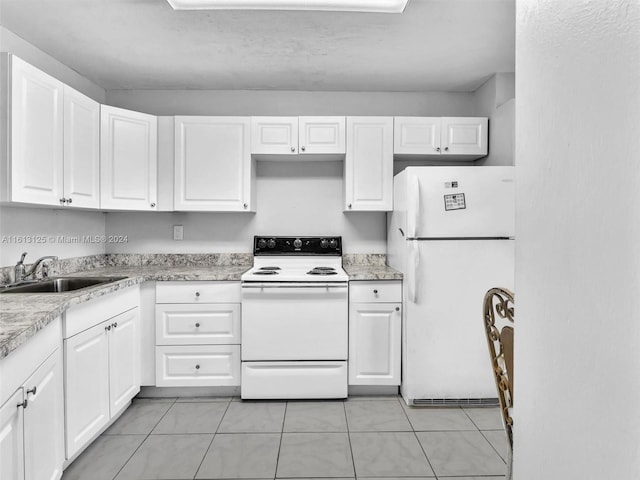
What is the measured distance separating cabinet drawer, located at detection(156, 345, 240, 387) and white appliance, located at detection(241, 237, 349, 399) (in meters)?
0.10

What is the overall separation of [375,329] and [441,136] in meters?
1.58

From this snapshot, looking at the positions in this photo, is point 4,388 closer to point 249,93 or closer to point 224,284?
point 224,284

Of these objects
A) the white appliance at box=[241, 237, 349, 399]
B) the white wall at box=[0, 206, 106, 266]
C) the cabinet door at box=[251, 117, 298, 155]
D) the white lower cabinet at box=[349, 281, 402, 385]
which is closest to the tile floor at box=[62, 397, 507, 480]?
the white appliance at box=[241, 237, 349, 399]

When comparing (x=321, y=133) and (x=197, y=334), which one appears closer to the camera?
(x=197, y=334)

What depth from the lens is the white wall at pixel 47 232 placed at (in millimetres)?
2225

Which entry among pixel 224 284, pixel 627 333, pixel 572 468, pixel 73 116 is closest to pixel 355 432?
pixel 224 284

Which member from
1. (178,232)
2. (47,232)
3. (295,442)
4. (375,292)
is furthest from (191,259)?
(295,442)

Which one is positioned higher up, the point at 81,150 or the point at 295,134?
the point at 295,134

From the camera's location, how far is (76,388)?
73.5 inches

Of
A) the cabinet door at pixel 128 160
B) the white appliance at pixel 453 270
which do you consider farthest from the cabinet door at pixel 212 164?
the white appliance at pixel 453 270

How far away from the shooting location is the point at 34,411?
1329 millimetres

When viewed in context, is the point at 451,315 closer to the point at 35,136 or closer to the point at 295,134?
the point at 295,134

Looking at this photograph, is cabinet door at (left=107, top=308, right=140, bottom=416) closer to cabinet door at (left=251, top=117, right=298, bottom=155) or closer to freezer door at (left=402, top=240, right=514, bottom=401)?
cabinet door at (left=251, top=117, right=298, bottom=155)

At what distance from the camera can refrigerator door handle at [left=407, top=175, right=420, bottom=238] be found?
8.11ft
